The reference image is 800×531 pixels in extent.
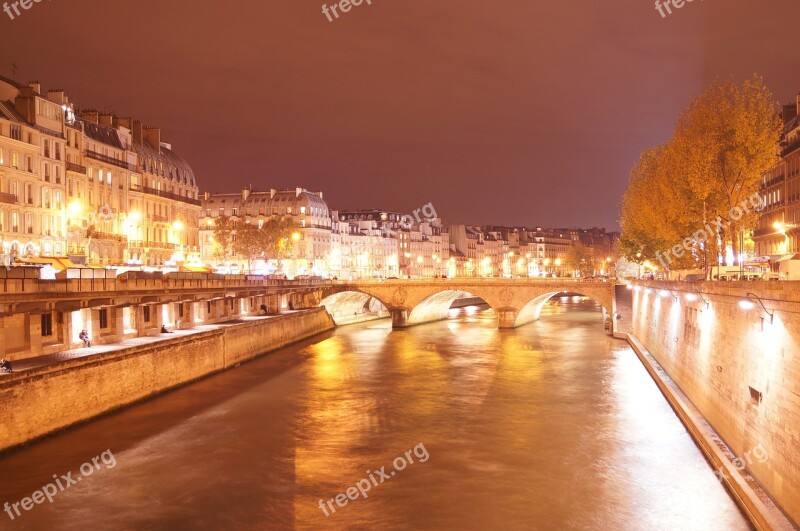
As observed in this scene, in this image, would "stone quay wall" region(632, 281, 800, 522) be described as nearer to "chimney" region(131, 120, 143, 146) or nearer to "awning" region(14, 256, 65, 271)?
Result: "awning" region(14, 256, 65, 271)

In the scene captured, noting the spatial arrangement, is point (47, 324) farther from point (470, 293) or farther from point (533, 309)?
point (533, 309)

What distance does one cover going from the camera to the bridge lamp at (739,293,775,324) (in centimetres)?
1869

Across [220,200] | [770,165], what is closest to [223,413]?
[770,165]

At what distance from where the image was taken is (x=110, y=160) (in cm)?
6262

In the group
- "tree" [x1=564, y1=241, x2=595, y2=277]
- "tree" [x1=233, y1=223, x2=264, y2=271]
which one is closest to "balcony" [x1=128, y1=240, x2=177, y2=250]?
"tree" [x1=233, y1=223, x2=264, y2=271]

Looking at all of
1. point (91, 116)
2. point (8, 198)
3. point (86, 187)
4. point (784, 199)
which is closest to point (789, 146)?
point (784, 199)

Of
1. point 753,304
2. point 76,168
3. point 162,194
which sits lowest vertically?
point 753,304

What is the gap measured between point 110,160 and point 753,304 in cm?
5442

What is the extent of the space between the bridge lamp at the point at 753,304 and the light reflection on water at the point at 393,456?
205 inches

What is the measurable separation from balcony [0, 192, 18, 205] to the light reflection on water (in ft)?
59.0

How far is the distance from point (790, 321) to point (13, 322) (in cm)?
2759

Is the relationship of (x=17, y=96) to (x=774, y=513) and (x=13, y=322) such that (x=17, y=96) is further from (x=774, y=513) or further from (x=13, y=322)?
(x=774, y=513)

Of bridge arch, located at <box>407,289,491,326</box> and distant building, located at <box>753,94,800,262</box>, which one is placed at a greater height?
distant building, located at <box>753,94,800,262</box>

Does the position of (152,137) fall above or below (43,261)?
above
